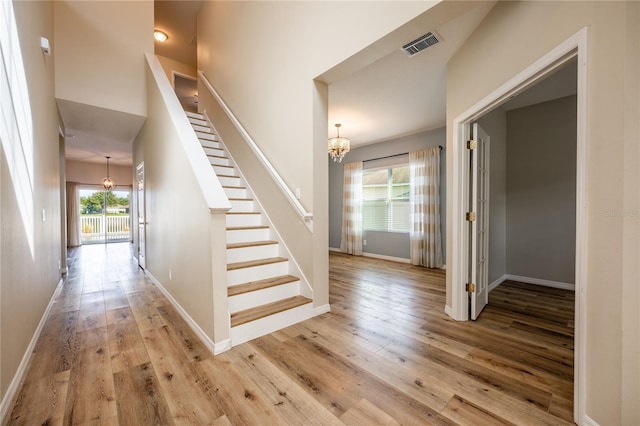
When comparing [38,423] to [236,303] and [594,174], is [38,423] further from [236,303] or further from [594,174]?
[594,174]

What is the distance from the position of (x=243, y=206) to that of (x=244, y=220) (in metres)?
0.33

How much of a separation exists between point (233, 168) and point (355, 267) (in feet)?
9.35

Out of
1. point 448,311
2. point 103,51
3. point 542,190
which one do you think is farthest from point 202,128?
point 542,190

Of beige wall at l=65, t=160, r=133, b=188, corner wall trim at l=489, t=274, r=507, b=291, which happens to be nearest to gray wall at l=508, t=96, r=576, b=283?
corner wall trim at l=489, t=274, r=507, b=291

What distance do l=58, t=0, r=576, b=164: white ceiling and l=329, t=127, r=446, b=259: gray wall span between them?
0.18m

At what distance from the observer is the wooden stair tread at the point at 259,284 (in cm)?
236

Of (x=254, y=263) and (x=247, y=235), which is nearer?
(x=254, y=263)

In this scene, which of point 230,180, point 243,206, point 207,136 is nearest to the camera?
point 243,206

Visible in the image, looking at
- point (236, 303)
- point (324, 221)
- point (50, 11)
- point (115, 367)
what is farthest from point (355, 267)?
point (50, 11)

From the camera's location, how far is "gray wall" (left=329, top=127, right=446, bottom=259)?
5.08 m

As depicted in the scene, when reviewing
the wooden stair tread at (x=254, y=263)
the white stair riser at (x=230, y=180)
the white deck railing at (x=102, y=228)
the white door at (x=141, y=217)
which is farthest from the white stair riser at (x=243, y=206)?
the white deck railing at (x=102, y=228)

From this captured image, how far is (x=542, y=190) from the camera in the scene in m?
3.90

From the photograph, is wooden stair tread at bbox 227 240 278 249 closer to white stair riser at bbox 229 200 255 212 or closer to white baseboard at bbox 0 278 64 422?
white stair riser at bbox 229 200 255 212

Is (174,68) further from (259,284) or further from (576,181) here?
(576,181)
